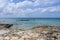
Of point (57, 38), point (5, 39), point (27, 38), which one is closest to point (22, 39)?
point (27, 38)

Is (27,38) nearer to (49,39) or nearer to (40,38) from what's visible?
(40,38)

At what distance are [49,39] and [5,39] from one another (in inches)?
175

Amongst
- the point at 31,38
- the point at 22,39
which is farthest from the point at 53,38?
the point at 22,39

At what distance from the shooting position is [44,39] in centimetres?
1302

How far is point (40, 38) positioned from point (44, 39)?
51 centimetres

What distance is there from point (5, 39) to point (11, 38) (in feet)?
2.37

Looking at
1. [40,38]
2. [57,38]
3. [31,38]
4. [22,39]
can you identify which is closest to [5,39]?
[22,39]

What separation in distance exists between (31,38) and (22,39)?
0.99m

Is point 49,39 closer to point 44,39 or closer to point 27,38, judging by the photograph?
point 44,39

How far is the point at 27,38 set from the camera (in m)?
Answer: 13.5

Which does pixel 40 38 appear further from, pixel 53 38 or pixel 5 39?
pixel 5 39

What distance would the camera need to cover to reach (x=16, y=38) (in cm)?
1359

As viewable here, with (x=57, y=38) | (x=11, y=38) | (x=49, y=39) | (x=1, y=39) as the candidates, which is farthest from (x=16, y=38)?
(x=57, y=38)

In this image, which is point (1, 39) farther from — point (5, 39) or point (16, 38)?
point (16, 38)
